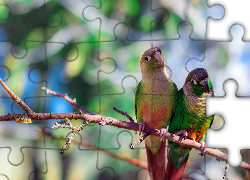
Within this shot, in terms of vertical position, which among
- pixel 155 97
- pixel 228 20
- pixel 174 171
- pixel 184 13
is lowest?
pixel 174 171

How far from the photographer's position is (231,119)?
1454mm

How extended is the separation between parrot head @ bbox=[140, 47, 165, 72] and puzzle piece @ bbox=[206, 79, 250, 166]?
533 mm

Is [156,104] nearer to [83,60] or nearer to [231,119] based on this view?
[231,119]

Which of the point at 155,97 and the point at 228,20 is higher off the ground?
the point at 228,20

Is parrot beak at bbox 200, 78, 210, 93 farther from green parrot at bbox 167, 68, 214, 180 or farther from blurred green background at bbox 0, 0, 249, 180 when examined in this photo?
blurred green background at bbox 0, 0, 249, 180

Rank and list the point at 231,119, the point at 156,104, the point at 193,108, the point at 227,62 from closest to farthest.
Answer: the point at 231,119, the point at 193,108, the point at 156,104, the point at 227,62

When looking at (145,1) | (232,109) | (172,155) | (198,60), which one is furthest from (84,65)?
(232,109)

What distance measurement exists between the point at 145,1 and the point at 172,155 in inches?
60.1

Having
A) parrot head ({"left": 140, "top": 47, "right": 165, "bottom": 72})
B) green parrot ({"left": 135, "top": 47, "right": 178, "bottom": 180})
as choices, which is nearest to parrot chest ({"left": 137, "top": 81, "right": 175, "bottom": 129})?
green parrot ({"left": 135, "top": 47, "right": 178, "bottom": 180})

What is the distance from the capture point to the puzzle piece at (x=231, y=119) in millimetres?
1437

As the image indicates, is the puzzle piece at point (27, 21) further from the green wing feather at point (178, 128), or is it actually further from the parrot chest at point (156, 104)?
the green wing feather at point (178, 128)

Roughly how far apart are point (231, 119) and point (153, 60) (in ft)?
2.19

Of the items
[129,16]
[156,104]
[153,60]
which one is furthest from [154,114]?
[129,16]

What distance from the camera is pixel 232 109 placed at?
4.73 feet
